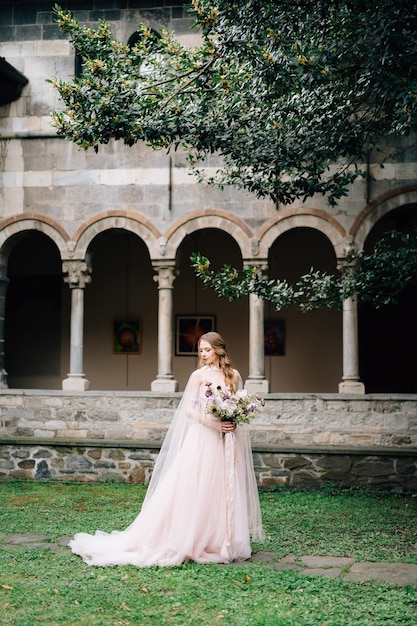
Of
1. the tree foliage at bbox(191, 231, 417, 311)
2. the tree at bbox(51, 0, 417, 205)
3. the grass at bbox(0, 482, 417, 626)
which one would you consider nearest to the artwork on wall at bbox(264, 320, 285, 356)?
the tree foliage at bbox(191, 231, 417, 311)

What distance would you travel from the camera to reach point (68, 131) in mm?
6707

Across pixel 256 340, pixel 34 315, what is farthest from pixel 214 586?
pixel 34 315

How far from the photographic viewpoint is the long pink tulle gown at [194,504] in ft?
17.8

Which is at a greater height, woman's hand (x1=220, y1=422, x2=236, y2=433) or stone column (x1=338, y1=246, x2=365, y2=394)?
stone column (x1=338, y1=246, x2=365, y2=394)

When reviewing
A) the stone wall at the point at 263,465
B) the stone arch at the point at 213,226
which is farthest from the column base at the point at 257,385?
the stone arch at the point at 213,226

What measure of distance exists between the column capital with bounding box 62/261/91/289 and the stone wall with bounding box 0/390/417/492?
1558 mm

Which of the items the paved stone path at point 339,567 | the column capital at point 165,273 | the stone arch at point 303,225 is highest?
the stone arch at point 303,225

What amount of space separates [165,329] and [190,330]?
8.61ft

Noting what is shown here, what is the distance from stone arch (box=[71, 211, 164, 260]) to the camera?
9969 mm

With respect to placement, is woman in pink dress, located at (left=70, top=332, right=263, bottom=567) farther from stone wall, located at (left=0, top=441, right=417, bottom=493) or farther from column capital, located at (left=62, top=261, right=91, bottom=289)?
column capital, located at (left=62, top=261, right=91, bottom=289)

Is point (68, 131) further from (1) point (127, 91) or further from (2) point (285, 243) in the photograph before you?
(2) point (285, 243)

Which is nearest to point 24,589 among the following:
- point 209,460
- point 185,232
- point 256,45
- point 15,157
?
point 209,460

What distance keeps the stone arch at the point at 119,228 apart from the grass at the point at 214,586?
13.0 ft

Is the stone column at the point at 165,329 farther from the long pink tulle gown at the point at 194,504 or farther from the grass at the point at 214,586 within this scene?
the long pink tulle gown at the point at 194,504
